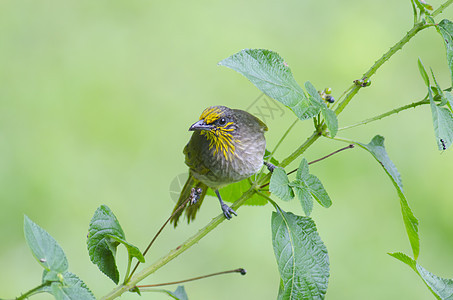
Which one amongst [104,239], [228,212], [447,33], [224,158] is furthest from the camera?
[224,158]

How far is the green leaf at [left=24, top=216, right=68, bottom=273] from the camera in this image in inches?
60.7

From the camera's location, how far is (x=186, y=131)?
6.87 meters

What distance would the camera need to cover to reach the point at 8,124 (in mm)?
7070

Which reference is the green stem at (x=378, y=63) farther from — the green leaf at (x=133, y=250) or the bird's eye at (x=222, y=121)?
the bird's eye at (x=222, y=121)

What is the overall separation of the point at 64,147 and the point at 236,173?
431 cm

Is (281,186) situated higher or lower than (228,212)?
lower

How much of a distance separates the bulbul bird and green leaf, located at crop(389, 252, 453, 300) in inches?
47.5

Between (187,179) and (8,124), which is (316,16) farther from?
(187,179)

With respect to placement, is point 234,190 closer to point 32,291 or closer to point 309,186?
point 309,186

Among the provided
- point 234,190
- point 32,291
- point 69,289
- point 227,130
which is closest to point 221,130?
point 227,130

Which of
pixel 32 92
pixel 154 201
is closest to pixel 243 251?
pixel 154 201

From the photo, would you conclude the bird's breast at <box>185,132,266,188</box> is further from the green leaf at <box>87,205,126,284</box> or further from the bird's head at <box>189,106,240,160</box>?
the green leaf at <box>87,205,126,284</box>

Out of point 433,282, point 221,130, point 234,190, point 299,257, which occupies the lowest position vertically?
point 433,282

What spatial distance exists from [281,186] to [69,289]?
81 cm
